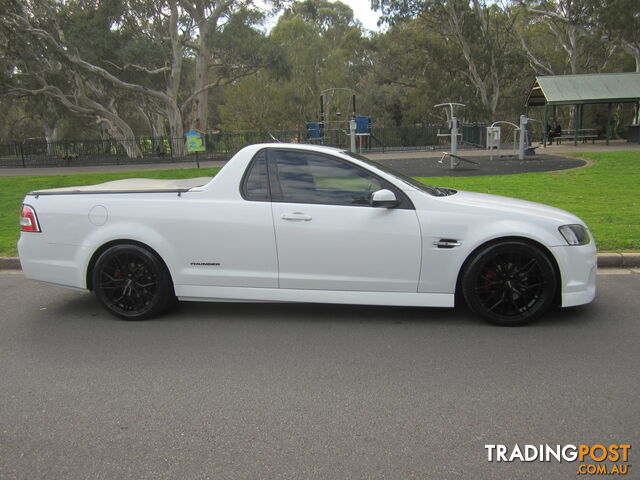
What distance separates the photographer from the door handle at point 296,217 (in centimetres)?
480

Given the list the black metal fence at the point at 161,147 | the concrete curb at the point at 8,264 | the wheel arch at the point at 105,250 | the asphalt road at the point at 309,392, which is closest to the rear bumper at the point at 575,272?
the asphalt road at the point at 309,392

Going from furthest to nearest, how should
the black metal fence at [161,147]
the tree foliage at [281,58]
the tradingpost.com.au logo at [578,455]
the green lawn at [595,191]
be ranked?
the tree foliage at [281,58]
the black metal fence at [161,147]
the green lawn at [595,191]
the tradingpost.com.au logo at [578,455]

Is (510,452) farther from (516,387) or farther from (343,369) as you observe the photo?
(343,369)

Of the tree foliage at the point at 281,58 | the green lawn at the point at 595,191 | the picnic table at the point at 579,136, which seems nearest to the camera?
the green lawn at the point at 595,191

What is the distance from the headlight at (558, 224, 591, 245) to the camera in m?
4.66

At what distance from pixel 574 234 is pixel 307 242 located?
2.28m

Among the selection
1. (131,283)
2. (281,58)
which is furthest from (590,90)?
(131,283)

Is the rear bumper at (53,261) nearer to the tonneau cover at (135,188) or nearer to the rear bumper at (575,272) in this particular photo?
the tonneau cover at (135,188)

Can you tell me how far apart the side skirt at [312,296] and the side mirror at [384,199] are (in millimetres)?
766

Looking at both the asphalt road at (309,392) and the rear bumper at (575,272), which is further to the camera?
the rear bumper at (575,272)

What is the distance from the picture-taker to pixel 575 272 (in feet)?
15.3

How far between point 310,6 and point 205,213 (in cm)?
5913

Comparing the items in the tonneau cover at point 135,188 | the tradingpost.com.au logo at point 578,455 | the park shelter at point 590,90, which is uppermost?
the park shelter at point 590,90

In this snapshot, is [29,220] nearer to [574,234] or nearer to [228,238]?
[228,238]
